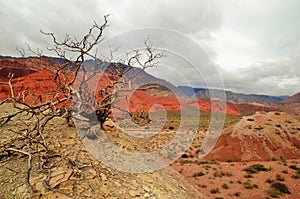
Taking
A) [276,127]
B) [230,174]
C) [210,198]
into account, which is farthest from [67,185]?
[276,127]

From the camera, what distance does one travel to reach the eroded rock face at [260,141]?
13.7m

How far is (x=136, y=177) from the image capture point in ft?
16.3

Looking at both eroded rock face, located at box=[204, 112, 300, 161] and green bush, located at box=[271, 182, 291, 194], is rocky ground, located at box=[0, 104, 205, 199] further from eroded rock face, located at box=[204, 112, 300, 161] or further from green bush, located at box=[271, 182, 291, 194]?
eroded rock face, located at box=[204, 112, 300, 161]

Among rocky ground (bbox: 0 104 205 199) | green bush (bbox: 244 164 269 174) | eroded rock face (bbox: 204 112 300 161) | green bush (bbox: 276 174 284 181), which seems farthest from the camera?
eroded rock face (bbox: 204 112 300 161)

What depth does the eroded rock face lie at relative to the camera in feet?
44.9

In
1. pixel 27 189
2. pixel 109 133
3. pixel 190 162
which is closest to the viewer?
pixel 27 189

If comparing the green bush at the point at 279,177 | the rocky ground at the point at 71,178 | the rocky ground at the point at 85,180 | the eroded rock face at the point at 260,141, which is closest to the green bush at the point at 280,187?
the rocky ground at the point at 85,180

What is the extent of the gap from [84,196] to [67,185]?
0.36 metres

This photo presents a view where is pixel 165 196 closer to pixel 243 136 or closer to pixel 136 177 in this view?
pixel 136 177

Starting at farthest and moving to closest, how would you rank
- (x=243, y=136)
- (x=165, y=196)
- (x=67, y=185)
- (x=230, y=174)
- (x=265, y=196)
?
(x=243, y=136) → (x=230, y=174) → (x=265, y=196) → (x=165, y=196) → (x=67, y=185)

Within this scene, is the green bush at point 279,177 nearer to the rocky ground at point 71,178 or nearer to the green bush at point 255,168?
the green bush at point 255,168

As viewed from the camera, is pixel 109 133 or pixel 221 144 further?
pixel 221 144

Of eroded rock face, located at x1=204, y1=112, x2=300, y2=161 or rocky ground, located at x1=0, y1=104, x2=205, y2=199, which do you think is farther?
eroded rock face, located at x1=204, y1=112, x2=300, y2=161

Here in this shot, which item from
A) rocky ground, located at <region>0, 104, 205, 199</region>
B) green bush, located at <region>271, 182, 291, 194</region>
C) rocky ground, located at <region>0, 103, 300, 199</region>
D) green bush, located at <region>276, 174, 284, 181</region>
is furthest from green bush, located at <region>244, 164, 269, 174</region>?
rocky ground, located at <region>0, 104, 205, 199</region>
